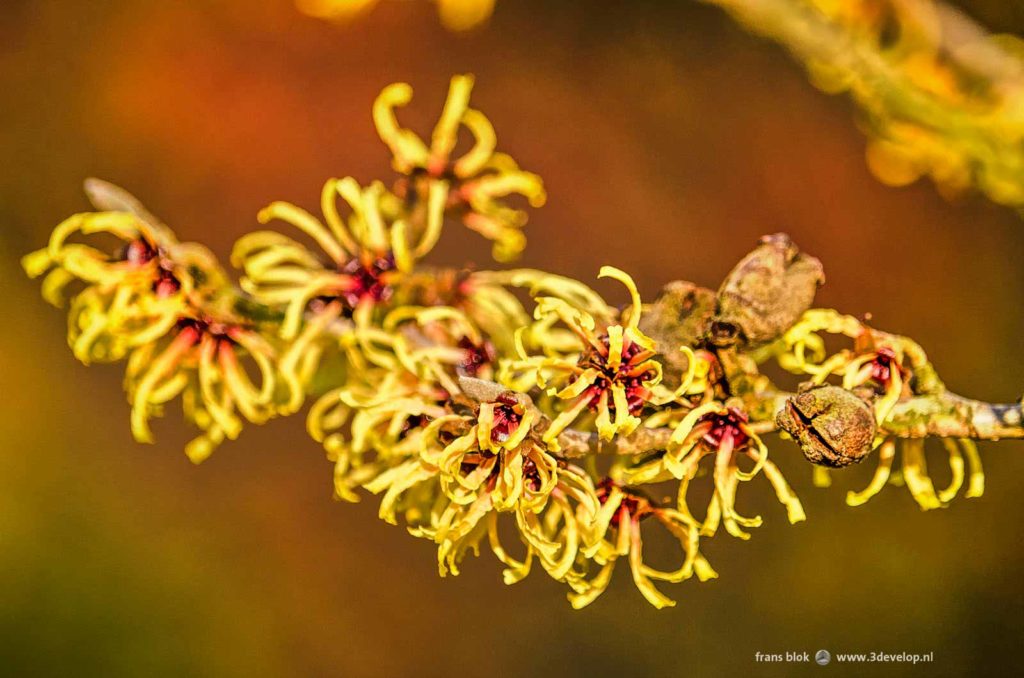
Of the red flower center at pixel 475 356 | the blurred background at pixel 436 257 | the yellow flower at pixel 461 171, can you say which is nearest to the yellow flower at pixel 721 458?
the red flower center at pixel 475 356

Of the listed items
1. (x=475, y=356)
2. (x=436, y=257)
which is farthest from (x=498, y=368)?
(x=436, y=257)

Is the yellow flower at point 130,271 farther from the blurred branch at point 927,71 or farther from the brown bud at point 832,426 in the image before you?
the blurred branch at point 927,71

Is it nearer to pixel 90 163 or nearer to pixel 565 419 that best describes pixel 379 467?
pixel 565 419

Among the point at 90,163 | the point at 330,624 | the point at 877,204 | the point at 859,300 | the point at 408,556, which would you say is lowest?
the point at 330,624

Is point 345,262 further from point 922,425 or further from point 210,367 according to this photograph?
point 922,425

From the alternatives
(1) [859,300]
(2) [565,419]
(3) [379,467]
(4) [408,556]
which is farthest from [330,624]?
(2) [565,419]

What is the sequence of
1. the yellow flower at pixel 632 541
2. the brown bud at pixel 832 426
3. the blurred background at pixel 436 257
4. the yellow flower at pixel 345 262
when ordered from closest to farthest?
the brown bud at pixel 832 426 < the yellow flower at pixel 632 541 < the yellow flower at pixel 345 262 < the blurred background at pixel 436 257
